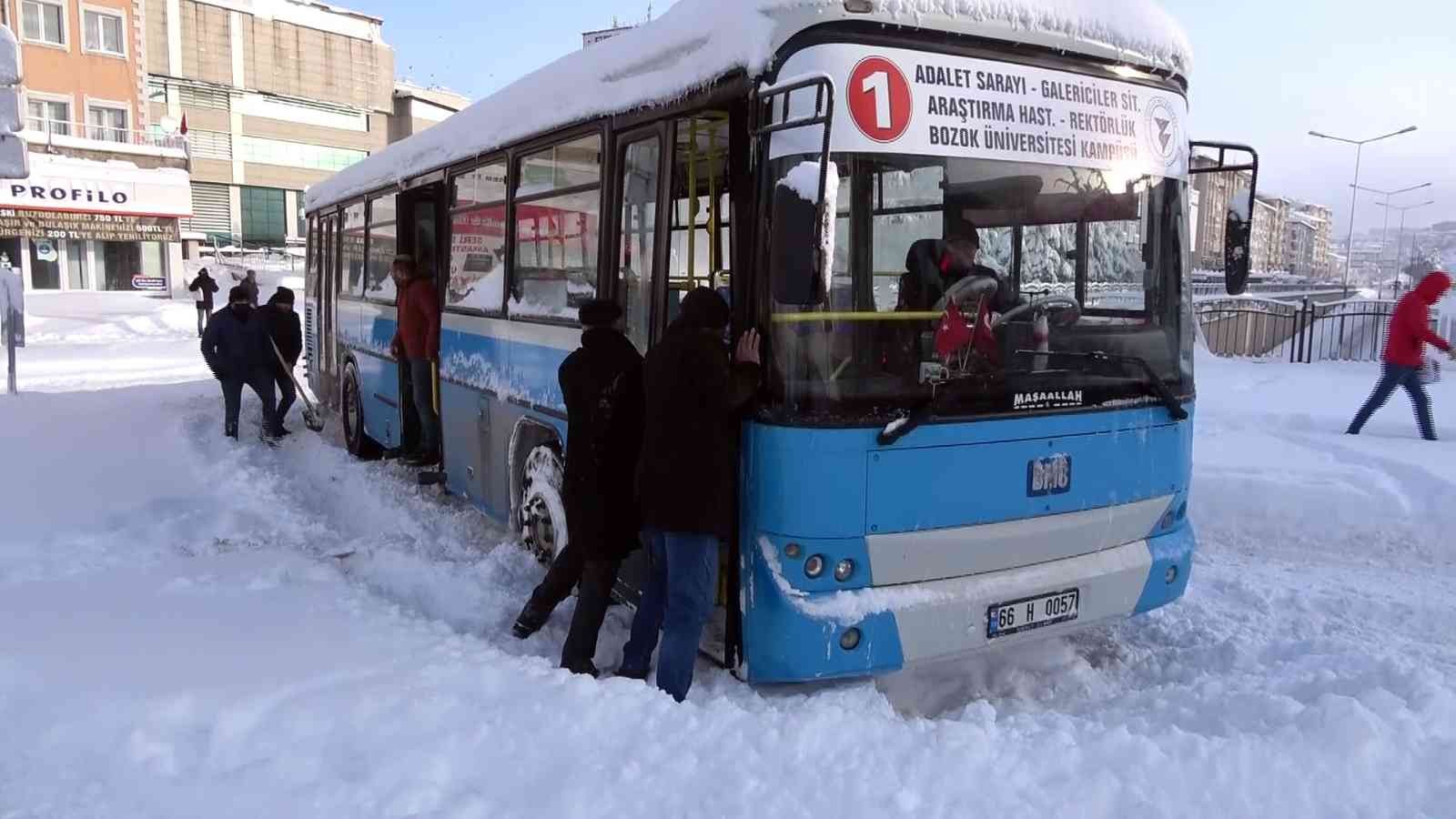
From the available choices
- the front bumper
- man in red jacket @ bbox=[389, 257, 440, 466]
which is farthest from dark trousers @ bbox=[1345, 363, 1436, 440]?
man in red jacket @ bbox=[389, 257, 440, 466]

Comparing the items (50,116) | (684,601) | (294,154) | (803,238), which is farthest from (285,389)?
(294,154)

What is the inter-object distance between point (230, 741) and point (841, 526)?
2.26 m

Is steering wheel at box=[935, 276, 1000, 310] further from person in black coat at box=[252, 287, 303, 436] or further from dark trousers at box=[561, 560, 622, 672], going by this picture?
person in black coat at box=[252, 287, 303, 436]

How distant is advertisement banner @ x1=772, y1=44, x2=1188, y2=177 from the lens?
12.6ft

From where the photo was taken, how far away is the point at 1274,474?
830 cm

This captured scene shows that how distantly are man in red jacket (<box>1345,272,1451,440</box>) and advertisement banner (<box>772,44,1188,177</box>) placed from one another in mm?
6548

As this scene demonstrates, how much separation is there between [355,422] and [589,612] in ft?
22.1

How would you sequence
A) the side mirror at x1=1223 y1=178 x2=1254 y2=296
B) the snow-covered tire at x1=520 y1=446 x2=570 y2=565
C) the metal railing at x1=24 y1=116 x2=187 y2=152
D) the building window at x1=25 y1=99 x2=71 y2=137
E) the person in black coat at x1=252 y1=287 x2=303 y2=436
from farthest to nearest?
the building window at x1=25 y1=99 x2=71 y2=137 → the metal railing at x1=24 y1=116 x2=187 y2=152 → the person in black coat at x1=252 y1=287 x2=303 y2=436 → the snow-covered tire at x1=520 y1=446 x2=570 y2=565 → the side mirror at x1=1223 y1=178 x2=1254 y2=296

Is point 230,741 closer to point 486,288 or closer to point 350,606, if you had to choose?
point 350,606

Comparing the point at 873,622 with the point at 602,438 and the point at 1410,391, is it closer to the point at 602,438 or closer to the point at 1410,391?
the point at 602,438

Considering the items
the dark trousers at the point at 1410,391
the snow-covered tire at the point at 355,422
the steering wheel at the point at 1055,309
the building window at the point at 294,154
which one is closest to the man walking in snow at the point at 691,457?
the steering wheel at the point at 1055,309

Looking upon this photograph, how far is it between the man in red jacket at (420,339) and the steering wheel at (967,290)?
483cm

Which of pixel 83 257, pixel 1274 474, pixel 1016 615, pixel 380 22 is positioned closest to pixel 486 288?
pixel 1016 615

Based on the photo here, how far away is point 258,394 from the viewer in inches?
439
